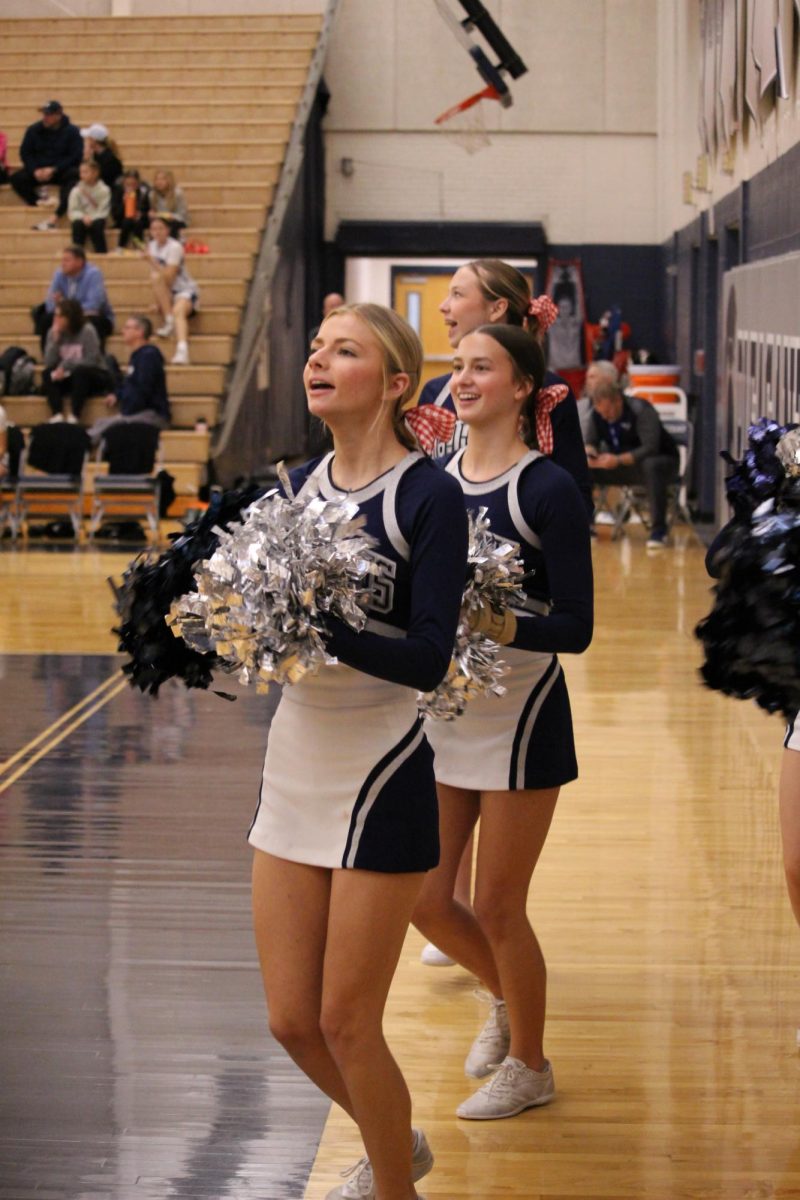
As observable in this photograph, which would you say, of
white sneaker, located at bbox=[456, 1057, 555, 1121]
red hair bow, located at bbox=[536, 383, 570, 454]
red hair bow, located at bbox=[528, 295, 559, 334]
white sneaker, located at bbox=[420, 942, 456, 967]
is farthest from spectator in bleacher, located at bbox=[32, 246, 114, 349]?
white sneaker, located at bbox=[456, 1057, 555, 1121]

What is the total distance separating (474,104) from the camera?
1842cm

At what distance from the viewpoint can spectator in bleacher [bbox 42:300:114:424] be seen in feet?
43.3

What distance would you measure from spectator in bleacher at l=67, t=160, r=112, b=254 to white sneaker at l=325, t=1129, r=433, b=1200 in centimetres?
1363

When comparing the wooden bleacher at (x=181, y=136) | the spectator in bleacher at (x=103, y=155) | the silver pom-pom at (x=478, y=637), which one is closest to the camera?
A: the silver pom-pom at (x=478, y=637)

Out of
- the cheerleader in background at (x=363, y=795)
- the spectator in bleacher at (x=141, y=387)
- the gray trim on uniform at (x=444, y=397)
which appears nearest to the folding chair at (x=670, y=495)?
the spectator in bleacher at (x=141, y=387)

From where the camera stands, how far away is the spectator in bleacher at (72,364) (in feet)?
43.3

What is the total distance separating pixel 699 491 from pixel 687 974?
10.7 meters

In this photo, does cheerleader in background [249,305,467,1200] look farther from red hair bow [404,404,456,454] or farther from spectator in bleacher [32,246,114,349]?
spectator in bleacher [32,246,114,349]

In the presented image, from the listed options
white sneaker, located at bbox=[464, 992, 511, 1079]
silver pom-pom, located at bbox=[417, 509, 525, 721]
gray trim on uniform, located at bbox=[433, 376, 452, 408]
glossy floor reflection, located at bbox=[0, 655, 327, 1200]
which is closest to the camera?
silver pom-pom, located at bbox=[417, 509, 525, 721]

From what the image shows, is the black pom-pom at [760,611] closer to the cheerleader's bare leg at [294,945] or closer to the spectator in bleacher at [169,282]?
the cheerleader's bare leg at [294,945]

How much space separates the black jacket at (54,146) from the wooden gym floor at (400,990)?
34.1ft

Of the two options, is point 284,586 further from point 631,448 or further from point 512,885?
point 631,448

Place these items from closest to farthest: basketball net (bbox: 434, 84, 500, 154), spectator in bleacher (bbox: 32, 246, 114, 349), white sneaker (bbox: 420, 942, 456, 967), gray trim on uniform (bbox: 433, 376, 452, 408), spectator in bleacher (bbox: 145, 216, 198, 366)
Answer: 1. gray trim on uniform (bbox: 433, 376, 452, 408)
2. white sneaker (bbox: 420, 942, 456, 967)
3. spectator in bleacher (bbox: 32, 246, 114, 349)
4. spectator in bleacher (bbox: 145, 216, 198, 366)
5. basketball net (bbox: 434, 84, 500, 154)

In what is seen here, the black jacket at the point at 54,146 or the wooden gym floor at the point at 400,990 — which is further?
the black jacket at the point at 54,146
